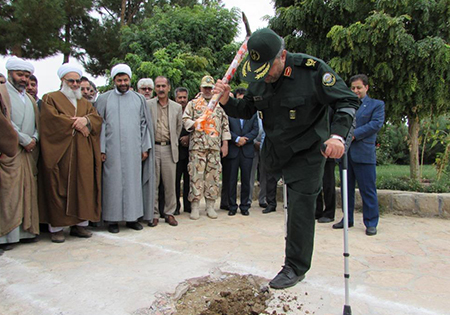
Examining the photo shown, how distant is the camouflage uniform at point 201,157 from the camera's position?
586cm

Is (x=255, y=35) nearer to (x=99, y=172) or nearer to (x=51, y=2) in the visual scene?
(x=99, y=172)

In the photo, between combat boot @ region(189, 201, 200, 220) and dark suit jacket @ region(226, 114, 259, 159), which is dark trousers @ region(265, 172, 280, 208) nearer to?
dark suit jacket @ region(226, 114, 259, 159)

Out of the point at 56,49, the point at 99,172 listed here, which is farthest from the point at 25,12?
the point at 99,172

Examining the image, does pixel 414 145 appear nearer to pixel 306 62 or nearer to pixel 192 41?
pixel 306 62

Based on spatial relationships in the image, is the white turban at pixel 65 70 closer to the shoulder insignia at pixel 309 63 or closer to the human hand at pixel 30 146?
the human hand at pixel 30 146

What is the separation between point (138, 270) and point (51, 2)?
1135cm

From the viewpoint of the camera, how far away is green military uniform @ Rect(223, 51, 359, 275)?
3051mm

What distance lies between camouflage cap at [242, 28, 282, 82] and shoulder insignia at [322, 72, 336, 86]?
425mm

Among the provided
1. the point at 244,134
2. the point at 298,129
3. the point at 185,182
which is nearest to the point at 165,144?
the point at 185,182

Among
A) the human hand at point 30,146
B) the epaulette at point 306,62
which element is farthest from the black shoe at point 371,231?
the human hand at point 30,146

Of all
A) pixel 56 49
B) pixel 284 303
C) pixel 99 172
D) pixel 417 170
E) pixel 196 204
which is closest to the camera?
pixel 284 303

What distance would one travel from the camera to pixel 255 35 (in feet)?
9.71

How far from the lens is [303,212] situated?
319cm

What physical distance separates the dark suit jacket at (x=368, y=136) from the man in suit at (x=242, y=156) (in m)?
1.81
